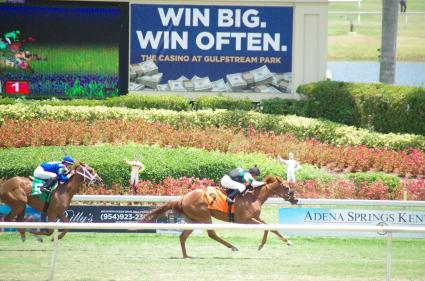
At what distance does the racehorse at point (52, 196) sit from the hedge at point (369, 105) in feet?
34.4

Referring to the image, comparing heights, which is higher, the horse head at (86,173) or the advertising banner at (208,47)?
the advertising banner at (208,47)

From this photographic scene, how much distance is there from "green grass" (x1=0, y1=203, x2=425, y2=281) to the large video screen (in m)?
17.0

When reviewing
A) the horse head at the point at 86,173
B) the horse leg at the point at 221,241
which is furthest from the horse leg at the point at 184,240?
the horse head at the point at 86,173

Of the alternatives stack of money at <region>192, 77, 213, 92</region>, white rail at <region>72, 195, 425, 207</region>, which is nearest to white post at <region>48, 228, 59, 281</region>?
white rail at <region>72, 195, 425, 207</region>

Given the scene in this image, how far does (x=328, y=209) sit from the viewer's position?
19.5 metres

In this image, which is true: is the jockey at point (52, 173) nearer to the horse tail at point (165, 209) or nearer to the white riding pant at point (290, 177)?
the horse tail at point (165, 209)

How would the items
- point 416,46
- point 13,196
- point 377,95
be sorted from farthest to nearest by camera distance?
point 416,46
point 377,95
point 13,196

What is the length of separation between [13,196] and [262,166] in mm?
6381

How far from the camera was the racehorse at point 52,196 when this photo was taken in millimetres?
18453

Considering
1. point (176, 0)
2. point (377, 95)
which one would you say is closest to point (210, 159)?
point (377, 95)

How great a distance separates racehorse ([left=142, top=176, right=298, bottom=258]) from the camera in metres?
17.6

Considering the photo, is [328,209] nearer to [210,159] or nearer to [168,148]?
[210,159]

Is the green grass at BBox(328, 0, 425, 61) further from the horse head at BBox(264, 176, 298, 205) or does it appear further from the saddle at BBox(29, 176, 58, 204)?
the saddle at BBox(29, 176, 58, 204)

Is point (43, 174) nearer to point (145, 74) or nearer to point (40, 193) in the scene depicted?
point (40, 193)
